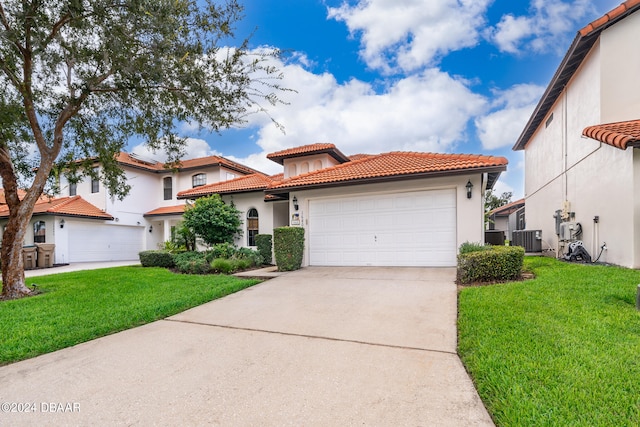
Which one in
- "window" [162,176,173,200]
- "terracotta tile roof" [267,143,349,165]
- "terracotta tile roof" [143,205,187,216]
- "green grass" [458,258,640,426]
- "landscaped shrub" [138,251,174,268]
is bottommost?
"landscaped shrub" [138,251,174,268]

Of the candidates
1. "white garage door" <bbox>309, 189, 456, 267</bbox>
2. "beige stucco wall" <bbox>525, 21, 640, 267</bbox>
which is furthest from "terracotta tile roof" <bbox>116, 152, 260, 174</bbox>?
"beige stucco wall" <bbox>525, 21, 640, 267</bbox>

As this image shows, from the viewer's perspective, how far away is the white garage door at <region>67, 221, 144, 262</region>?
59.0 feet

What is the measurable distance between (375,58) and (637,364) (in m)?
11.2

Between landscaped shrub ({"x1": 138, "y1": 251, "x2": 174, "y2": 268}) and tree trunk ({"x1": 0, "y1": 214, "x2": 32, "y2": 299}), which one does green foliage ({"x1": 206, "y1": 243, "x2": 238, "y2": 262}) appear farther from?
tree trunk ({"x1": 0, "y1": 214, "x2": 32, "y2": 299})

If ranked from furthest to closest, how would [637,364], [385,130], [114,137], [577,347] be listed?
[385,130] → [114,137] → [577,347] → [637,364]

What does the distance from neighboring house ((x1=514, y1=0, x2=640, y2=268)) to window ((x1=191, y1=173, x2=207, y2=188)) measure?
60.6ft

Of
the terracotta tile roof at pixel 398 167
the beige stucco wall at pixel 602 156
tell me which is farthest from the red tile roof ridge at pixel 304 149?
the beige stucco wall at pixel 602 156

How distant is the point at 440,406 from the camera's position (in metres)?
2.46

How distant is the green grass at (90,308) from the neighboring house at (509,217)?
19772 mm

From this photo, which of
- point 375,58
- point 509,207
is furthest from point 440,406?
point 509,207

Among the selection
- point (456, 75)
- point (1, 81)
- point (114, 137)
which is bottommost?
point (114, 137)

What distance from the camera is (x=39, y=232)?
1764cm

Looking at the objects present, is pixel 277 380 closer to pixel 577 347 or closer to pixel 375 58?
pixel 577 347

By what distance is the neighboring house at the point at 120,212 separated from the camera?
1739 cm
